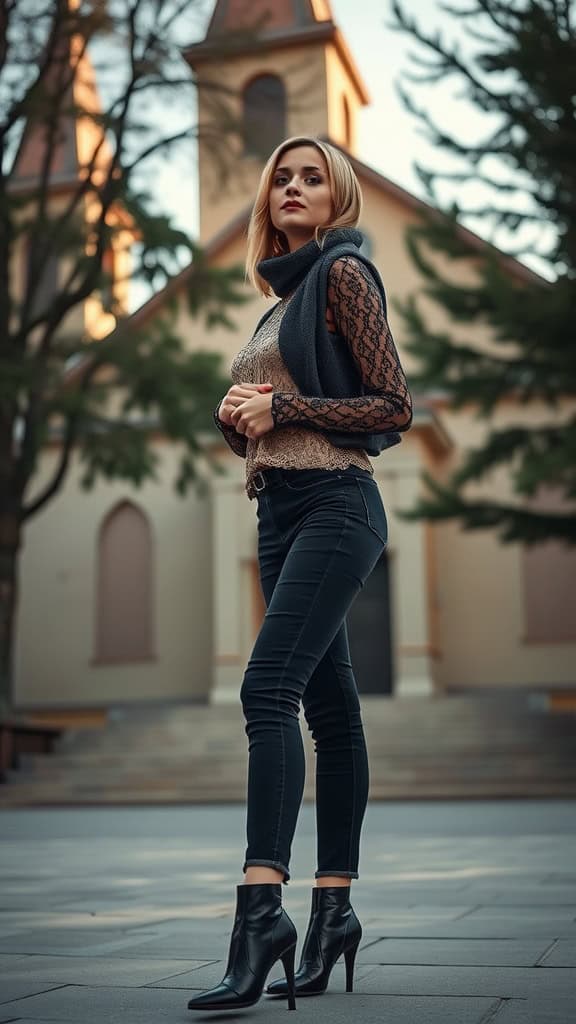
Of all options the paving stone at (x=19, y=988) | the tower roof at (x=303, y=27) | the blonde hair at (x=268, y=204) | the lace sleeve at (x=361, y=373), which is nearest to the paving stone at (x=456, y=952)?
the paving stone at (x=19, y=988)

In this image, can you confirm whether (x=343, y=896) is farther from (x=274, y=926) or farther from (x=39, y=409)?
(x=39, y=409)

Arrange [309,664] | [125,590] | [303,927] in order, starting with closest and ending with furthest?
[309,664] → [303,927] → [125,590]

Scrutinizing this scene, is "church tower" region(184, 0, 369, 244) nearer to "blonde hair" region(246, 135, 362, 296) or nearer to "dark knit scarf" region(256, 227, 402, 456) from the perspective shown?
"blonde hair" region(246, 135, 362, 296)

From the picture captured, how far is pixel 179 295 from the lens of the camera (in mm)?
17969

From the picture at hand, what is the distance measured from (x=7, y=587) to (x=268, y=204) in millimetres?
15002

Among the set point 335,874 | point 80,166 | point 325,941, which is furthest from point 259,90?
point 325,941

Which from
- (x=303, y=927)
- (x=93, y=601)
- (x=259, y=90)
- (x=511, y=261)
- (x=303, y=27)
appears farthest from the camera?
(x=303, y=27)

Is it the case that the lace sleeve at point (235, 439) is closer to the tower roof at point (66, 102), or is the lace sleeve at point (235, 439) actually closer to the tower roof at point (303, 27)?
the tower roof at point (66, 102)

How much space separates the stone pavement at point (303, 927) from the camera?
257cm

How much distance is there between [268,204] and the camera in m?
3.11

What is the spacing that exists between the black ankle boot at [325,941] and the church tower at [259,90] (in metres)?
15.4

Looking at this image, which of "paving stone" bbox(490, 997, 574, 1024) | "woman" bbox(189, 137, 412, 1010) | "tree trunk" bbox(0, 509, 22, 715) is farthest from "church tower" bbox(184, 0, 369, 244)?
"paving stone" bbox(490, 997, 574, 1024)

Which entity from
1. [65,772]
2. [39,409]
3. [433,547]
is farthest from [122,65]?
[433,547]

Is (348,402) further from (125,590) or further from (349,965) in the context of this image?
(125,590)
